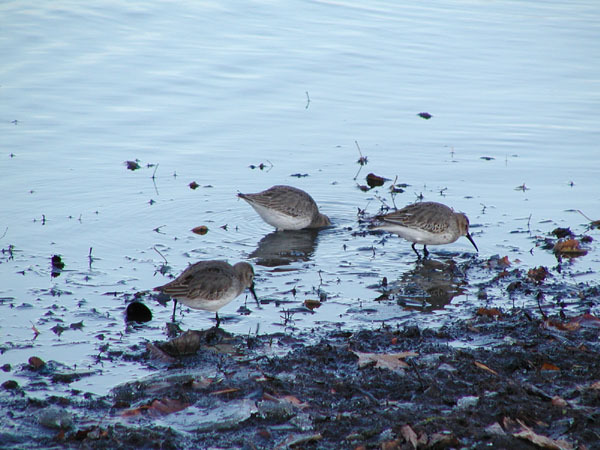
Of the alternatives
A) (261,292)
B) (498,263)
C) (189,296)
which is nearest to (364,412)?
(189,296)

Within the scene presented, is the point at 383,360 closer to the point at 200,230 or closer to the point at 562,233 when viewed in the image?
the point at 200,230

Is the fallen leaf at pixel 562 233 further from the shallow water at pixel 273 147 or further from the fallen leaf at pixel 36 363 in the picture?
the fallen leaf at pixel 36 363

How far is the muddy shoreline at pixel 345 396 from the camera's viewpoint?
226 inches

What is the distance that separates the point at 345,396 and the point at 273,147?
31.0ft

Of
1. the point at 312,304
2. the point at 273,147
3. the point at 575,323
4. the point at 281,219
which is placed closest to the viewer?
the point at 575,323

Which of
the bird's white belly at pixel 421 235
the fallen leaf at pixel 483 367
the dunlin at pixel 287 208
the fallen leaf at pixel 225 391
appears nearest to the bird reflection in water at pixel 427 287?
the bird's white belly at pixel 421 235

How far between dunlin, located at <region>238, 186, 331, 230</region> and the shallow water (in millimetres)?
271

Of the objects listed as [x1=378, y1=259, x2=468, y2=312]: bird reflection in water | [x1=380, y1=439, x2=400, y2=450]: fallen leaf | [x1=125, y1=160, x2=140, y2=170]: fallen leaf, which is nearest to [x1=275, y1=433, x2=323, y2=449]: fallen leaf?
[x1=380, y1=439, x2=400, y2=450]: fallen leaf

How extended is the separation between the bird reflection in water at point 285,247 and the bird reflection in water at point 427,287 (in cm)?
154

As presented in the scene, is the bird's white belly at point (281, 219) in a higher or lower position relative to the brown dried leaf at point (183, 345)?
lower

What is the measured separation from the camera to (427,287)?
9.70 metres

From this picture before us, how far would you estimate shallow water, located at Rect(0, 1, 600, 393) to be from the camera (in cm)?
916

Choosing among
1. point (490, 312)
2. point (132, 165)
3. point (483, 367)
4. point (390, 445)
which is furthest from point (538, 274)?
point (132, 165)

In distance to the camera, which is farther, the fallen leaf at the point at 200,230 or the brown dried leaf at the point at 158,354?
the fallen leaf at the point at 200,230
